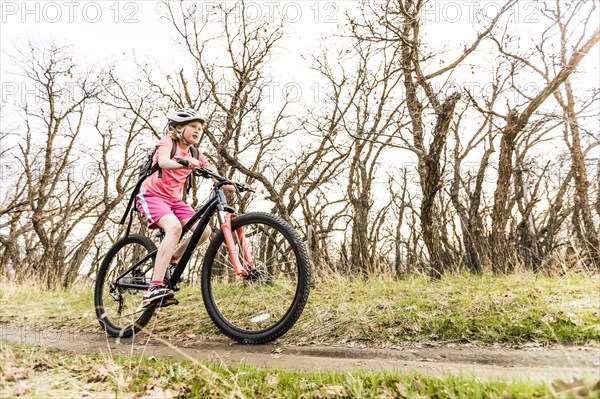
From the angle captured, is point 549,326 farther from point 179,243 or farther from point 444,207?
point 444,207

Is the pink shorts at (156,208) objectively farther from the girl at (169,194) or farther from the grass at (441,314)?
the grass at (441,314)

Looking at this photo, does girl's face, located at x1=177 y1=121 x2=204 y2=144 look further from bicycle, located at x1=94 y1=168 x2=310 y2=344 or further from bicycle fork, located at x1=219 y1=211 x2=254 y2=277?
bicycle fork, located at x1=219 y1=211 x2=254 y2=277

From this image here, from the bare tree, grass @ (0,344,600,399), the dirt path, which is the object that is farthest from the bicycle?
the bare tree

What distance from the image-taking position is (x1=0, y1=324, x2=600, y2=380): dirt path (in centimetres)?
278

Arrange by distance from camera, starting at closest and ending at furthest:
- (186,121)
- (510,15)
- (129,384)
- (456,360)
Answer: (129,384)
(456,360)
(186,121)
(510,15)

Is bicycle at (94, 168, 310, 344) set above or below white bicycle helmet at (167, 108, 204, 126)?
below

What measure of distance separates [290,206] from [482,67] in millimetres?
7507

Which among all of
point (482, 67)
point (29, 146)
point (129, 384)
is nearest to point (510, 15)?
point (482, 67)

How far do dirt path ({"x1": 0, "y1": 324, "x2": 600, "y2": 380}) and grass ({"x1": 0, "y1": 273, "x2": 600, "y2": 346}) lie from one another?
0.69 feet

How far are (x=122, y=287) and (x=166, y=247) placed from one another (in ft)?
4.68

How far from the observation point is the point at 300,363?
3451 mm

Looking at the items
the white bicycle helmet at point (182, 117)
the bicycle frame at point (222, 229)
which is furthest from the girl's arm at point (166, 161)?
the bicycle frame at point (222, 229)

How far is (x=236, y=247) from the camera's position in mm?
4336

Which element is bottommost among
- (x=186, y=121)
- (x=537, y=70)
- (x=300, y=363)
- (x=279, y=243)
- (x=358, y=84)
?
(x=300, y=363)
